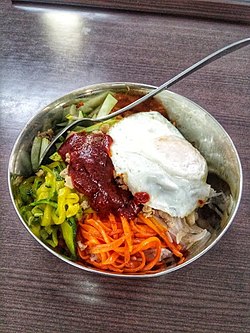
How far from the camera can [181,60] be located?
1517mm

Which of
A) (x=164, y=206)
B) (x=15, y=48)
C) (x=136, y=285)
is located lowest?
(x=136, y=285)

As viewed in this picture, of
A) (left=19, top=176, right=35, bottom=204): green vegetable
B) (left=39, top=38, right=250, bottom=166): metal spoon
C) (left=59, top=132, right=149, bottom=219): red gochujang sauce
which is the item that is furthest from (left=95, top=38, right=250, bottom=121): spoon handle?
(left=19, top=176, right=35, bottom=204): green vegetable

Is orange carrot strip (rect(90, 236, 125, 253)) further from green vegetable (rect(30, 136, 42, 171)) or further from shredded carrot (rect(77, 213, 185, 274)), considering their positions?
green vegetable (rect(30, 136, 42, 171))

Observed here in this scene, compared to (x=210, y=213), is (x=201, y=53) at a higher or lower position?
higher

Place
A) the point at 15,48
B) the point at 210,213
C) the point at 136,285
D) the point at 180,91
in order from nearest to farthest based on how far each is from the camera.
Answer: the point at 136,285 < the point at 210,213 < the point at 180,91 < the point at 15,48

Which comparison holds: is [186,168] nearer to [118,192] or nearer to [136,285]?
[118,192]

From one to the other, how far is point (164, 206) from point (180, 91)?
1.57ft

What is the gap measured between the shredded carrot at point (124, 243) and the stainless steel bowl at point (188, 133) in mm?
84

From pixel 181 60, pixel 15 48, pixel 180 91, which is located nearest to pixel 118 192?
pixel 180 91

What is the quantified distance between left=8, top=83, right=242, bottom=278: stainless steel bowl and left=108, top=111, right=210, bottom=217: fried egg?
68mm

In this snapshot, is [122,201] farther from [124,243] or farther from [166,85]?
[166,85]

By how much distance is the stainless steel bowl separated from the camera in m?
1.12

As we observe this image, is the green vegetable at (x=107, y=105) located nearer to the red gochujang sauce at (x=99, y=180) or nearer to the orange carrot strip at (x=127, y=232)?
the red gochujang sauce at (x=99, y=180)

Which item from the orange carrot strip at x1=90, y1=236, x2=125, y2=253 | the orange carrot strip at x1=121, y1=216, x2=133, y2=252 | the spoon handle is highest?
the spoon handle
